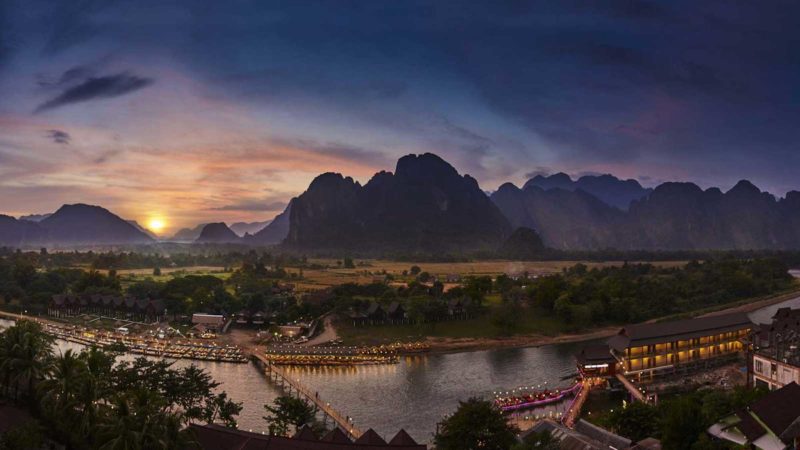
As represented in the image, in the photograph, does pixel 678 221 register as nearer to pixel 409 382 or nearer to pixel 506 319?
pixel 506 319

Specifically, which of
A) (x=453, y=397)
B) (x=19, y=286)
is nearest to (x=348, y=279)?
(x=19, y=286)

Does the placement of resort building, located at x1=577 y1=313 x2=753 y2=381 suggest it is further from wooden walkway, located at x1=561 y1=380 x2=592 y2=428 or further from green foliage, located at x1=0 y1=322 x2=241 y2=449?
green foliage, located at x1=0 y1=322 x2=241 y2=449

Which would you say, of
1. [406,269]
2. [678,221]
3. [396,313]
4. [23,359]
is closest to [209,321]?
[396,313]

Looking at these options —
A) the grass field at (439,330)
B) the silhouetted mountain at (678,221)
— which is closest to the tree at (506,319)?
the grass field at (439,330)

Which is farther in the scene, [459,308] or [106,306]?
[106,306]

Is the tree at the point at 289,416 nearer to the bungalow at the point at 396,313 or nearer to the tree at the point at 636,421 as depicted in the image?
the tree at the point at 636,421

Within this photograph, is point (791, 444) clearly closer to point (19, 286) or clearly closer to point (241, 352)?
point (241, 352)
